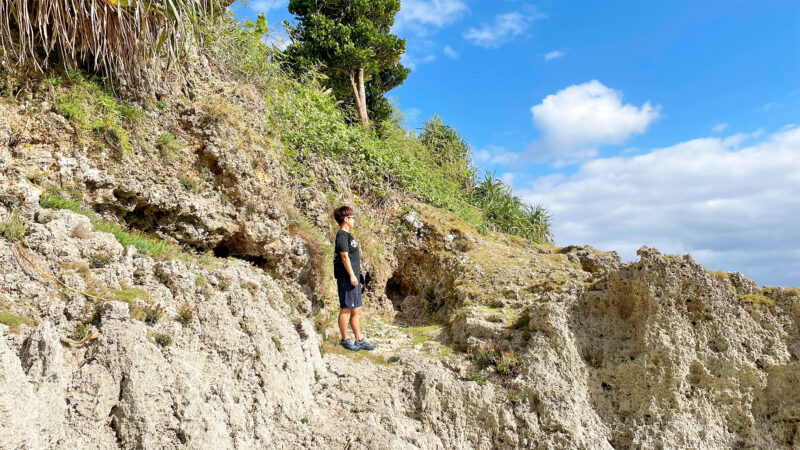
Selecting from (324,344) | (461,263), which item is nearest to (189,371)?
(324,344)

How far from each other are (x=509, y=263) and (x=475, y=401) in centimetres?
432

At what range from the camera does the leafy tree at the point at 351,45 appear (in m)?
16.8

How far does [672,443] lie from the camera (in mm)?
5730

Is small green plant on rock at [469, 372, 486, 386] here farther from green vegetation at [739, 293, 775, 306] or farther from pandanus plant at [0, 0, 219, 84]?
pandanus plant at [0, 0, 219, 84]

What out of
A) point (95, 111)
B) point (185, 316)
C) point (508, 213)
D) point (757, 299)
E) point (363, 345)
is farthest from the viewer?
point (508, 213)

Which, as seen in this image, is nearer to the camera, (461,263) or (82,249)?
(82,249)

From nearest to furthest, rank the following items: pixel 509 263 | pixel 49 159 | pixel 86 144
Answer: pixel 49 159, pixel 86 144, pixel 509 263

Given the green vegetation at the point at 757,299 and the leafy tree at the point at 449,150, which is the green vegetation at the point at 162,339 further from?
the leafy tree at the point at 449,150

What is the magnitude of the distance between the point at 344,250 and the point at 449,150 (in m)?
12.3

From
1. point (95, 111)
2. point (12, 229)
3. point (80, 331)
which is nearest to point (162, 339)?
point (80, 331)

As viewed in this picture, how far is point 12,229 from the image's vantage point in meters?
4.04

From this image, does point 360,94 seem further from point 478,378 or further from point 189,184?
point 478,378

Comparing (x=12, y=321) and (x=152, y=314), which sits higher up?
(x=152, y=314)

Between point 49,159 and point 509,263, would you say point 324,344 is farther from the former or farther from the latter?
point 509,263
